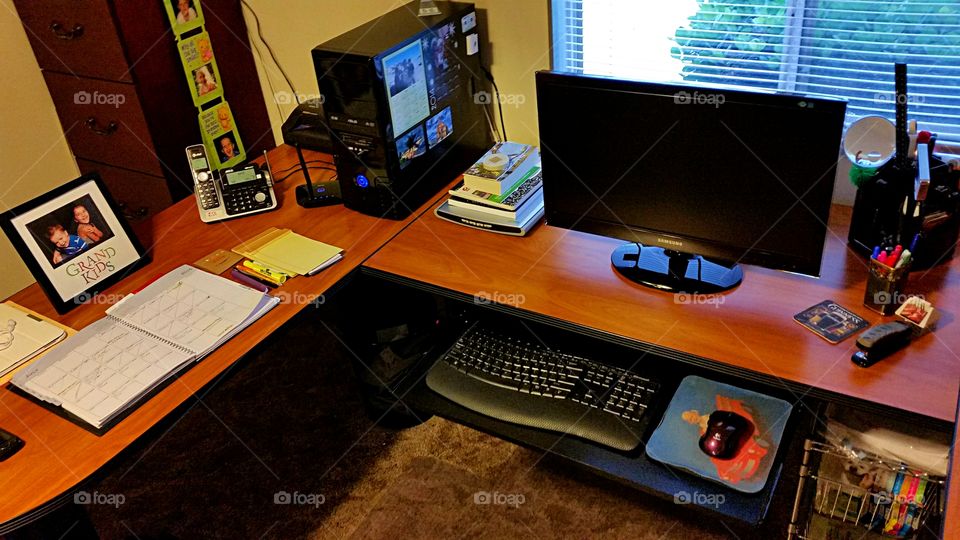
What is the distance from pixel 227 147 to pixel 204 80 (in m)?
0.25

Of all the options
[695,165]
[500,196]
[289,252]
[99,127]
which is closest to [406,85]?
[500,196]

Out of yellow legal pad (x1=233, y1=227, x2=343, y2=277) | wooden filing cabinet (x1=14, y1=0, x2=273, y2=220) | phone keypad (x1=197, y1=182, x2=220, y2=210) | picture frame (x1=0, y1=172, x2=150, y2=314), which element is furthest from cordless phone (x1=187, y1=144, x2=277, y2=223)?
wooden filing cabinet (x1=14, y1=0, x2=273, y2=220)

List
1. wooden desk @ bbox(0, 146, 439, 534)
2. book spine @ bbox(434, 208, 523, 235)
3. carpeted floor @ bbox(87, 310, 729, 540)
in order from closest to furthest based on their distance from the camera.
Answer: wooden desk @ bbox(0, 146, 439, 534) < book spine @ bbox(434, 208, 523, 235) < carpeted floor @ bbox(87, 310, 729, 540)

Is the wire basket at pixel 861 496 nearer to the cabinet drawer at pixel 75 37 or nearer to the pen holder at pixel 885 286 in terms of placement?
the pen holder at pixel 885 286

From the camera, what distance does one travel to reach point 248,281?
1.81 metres

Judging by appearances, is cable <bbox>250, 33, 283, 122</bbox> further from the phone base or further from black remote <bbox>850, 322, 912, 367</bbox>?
black remote <bbox>850, 322, 912, 367</bbox>

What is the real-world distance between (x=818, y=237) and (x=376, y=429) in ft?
4.54

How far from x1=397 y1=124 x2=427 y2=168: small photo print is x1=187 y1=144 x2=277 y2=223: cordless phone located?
42 centimetres

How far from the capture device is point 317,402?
2.42 metres

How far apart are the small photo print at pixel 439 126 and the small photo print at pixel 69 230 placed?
2.75ft

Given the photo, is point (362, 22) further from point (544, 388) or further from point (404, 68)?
point (544, 388)

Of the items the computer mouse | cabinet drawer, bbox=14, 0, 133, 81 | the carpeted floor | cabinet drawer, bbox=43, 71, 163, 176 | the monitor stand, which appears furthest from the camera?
cabinet drawer, bbox=43, 71, 163, 176

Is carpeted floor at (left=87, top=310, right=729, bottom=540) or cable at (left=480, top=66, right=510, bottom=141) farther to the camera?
cable at (left=480, top=66, right=510, bottom=141)

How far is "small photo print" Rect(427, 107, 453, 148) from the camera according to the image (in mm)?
2051
